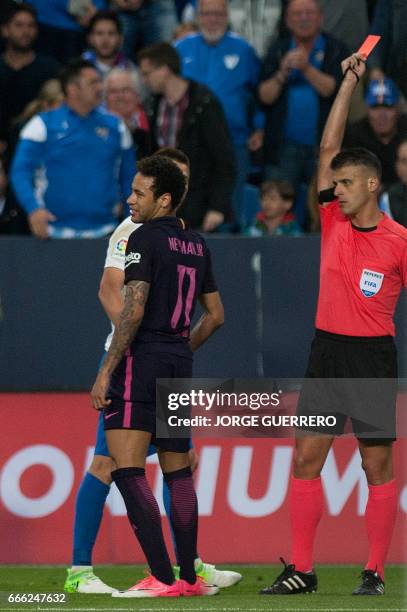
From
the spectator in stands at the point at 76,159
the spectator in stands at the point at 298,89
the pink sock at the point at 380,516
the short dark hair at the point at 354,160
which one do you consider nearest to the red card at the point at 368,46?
the short dark hair at the point at 354,160

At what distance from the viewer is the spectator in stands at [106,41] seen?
34.7 feet

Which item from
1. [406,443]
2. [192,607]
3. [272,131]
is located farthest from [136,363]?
[272,131]

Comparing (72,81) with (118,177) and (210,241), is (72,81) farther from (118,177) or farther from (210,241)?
(210,241)

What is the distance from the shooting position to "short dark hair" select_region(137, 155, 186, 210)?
6242mm

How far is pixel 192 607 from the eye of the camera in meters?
5.71

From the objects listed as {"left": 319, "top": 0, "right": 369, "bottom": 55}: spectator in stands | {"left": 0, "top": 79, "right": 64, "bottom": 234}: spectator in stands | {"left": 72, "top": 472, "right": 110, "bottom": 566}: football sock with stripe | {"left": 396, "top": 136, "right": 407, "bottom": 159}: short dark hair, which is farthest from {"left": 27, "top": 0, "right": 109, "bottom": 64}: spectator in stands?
{"left": 72, "top": 472, "right": 110, "bottom": 566}: football sock with stripe

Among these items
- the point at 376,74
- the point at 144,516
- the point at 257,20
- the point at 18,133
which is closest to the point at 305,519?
the point at 144,516

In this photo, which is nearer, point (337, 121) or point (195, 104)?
point (337, 121)

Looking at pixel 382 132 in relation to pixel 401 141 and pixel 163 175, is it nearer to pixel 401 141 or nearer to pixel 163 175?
pixel 401 141

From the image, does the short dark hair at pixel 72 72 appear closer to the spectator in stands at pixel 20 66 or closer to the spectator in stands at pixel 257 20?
the spectator in stands at pixel 20 66

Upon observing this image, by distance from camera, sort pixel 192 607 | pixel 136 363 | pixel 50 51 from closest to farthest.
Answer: pixel 192 607, pixel 136 363, pixel 50 51

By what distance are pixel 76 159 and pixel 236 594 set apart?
12.0 feet

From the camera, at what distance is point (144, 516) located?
6.09 m

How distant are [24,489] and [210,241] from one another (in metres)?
1.90
